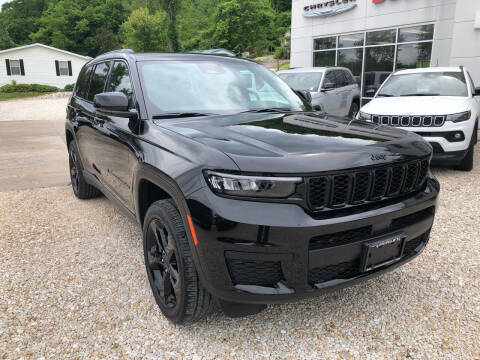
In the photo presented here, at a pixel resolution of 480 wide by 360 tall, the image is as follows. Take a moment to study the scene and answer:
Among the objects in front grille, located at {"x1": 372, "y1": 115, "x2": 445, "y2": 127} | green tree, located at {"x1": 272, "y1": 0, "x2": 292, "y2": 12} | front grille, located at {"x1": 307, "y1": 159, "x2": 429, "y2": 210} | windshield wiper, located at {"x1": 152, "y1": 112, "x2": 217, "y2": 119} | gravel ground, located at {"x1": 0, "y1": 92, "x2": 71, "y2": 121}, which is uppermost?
green tree, located at {"x1": 272, "y1": 0, "x2": 292, "y2": 12}

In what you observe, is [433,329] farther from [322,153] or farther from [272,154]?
[272,154]

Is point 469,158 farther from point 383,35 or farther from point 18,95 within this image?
point 18,95

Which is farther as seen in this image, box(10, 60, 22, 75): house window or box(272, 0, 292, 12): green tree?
box(272, 0, 292, 12): green tree

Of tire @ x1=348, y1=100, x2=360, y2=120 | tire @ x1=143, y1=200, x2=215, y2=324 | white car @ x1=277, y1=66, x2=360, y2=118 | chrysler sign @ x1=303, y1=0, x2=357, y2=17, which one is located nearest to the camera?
tire @ x1=143, y1=200, x2=215, y2=324

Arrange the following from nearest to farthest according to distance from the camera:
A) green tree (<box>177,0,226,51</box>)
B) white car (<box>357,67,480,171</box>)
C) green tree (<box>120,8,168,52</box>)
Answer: white car (<box>357,67,480,171</box>) → green tree (<box>120,8,168,52</box>) → green tree (<box>177,0,226,51</box>)

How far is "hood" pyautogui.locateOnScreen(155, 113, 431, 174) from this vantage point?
6.39 ft

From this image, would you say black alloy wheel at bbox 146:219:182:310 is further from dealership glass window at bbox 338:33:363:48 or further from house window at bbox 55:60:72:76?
house window at bbox 55:60:72:76

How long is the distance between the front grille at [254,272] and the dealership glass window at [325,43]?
1650cm

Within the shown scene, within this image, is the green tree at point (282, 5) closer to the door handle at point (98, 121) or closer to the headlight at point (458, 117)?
the headlight at point (458, 117)

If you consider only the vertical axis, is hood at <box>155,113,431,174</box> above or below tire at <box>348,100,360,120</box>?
above

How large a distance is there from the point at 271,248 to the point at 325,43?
17.0m

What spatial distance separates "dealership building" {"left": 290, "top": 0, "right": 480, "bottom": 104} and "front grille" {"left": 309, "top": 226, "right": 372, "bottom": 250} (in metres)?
10.9

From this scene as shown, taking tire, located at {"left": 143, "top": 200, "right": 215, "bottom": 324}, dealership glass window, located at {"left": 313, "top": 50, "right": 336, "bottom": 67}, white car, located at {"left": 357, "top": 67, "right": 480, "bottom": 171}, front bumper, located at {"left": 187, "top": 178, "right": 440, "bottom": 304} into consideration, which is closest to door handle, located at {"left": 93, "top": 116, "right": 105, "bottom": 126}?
tire, located at {"left": 143, "top": 200, "right": 215, "bottom": 324}

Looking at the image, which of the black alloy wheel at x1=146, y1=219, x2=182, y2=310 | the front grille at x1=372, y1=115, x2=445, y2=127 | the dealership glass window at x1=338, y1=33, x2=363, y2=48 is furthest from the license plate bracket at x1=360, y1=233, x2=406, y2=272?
the dealership glass window at x1=338, y1=33, x2=363, y2=48
